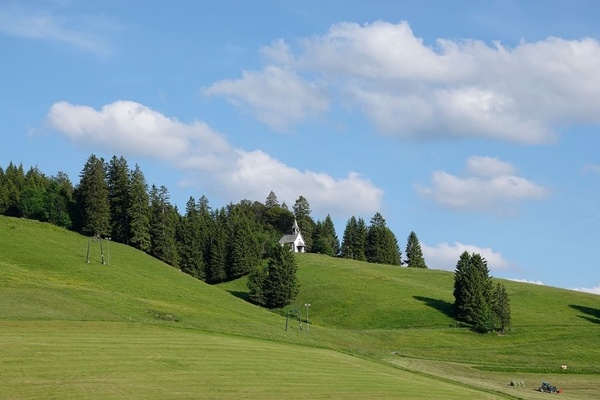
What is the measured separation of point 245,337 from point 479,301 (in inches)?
2166

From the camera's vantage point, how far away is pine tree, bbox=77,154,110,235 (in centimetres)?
15275

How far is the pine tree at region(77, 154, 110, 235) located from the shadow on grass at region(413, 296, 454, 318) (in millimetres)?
60104

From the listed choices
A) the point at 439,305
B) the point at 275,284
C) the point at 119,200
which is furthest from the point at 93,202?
the point at 439,305

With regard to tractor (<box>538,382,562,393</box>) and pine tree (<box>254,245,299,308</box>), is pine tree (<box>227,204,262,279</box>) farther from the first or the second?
tractor (<box>538,382,562,393</box>)

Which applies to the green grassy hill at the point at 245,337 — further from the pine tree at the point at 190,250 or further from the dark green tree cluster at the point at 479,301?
the pine tree at the point at 190,250

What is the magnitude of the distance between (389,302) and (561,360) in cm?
4102

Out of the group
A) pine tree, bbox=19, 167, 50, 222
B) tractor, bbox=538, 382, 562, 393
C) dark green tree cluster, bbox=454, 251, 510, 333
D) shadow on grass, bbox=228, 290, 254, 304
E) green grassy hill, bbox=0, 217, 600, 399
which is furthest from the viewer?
pine tree, bbox=19, 167, 50, 222

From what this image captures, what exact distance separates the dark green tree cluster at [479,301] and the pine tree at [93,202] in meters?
66.5

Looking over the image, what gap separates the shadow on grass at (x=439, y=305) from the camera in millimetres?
132375

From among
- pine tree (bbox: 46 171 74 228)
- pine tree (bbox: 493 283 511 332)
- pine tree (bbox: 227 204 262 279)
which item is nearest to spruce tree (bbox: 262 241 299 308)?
pine tree (bbox: 227 204 262 279)

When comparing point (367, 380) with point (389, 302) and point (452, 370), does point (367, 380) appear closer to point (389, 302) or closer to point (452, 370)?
point (452, 370)

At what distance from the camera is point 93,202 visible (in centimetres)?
15350

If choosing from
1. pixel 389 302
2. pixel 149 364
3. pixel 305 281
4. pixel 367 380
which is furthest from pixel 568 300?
pixel 149 364

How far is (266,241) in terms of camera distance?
625ft
